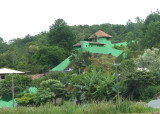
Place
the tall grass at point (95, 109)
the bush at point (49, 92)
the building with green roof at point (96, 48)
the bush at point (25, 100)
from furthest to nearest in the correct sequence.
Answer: the building with green roof at point (96, 48), the bush at point (25, 100), the bush at point (49, 92), the tall grass at point (95, 109)

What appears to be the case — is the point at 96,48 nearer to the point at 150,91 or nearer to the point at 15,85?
the point at 15,85

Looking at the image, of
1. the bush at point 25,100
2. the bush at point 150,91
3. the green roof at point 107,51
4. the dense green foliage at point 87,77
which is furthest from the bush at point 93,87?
the green roof at point 107,51

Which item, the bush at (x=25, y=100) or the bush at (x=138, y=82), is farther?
the bush at (x=25, y=100)

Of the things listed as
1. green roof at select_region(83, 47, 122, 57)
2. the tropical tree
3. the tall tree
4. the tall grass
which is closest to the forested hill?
the tall tree

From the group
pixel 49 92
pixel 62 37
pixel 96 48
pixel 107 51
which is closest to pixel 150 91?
pixel 49 92

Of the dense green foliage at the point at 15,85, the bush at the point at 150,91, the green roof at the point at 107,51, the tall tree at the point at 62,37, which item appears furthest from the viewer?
the tall tree at the point at 62,37

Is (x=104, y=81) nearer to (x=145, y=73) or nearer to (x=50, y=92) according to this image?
(x=145, y=73)

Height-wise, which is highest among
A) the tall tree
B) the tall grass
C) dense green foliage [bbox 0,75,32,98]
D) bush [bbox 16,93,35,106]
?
the tall tree

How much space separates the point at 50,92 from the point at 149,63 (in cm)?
1030

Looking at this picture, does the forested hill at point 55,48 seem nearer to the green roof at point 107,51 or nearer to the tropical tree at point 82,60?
the green roof at point 107,51

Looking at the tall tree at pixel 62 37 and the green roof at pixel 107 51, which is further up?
the tall tree at pixel 62 37

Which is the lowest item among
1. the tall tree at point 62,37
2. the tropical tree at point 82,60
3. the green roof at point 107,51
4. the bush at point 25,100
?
the bush at point 25,100

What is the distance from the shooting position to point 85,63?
2681 centimetres

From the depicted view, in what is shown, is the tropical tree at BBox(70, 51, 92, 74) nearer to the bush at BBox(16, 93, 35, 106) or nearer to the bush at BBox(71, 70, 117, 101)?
the bush at BBox(71, 70, 117, 101)
